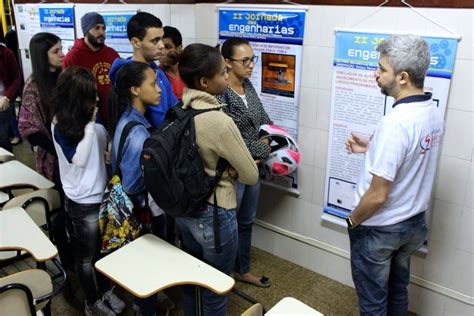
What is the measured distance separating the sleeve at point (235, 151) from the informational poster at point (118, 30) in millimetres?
2082

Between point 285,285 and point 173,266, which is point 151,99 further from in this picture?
point 285,285

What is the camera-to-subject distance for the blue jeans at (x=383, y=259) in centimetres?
174

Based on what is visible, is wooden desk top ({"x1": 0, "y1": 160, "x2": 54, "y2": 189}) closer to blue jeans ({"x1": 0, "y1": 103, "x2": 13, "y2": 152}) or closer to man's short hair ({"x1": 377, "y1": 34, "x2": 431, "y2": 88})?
blue jeans ({"x1": 0, "y1": 103, "x2": 13, "y2": 152})

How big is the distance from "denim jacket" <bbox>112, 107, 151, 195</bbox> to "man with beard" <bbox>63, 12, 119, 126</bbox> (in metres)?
0.94

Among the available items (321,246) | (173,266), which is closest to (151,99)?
(173,266)

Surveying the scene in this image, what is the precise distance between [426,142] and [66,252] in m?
2.15

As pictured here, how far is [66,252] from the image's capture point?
259 centimetres

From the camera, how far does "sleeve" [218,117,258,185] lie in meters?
1.58

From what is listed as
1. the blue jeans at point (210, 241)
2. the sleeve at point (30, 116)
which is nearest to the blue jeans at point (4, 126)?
the sleeve at point (30, 116)

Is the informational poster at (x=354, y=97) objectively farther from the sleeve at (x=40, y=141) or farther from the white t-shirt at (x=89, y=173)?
the sleeve at (x=40, y=141)

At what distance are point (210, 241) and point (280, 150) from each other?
2.75 feet

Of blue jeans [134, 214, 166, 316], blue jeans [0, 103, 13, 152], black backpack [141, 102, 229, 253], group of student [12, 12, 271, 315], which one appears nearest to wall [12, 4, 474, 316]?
group of student [12, 12, 271, 315]

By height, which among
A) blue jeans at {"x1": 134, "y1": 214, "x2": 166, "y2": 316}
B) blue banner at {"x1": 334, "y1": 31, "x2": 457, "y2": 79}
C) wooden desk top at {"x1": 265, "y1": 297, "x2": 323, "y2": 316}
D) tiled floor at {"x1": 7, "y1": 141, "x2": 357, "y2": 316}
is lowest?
tiled floor at {"x1": 7, "y1": 141, "x2": 357, "y2": 316}

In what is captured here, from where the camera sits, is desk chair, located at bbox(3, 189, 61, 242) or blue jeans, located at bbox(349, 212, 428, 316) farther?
desk chair, located at bbox(3, 189, 61, 242)
